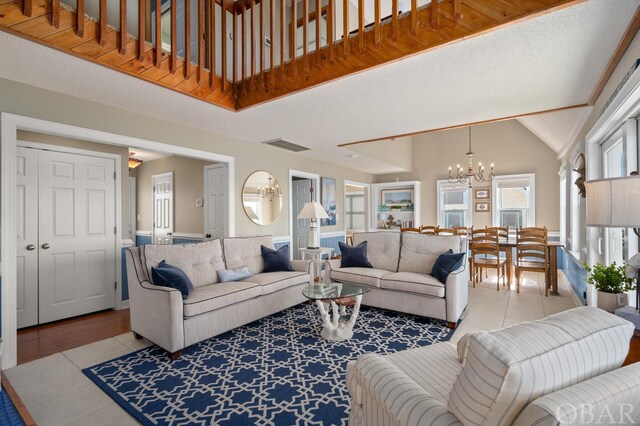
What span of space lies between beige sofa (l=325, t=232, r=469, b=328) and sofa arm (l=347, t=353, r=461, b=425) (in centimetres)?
215

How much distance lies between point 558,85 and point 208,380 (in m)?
3.89

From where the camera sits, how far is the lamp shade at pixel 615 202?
1337mm

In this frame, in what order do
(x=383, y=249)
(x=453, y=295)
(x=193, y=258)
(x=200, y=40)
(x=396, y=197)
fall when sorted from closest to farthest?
(x=200, y=40)
(x=453, y=295)
(x=193, y=258)
(x=383, y=249)
(x=396, y=197)

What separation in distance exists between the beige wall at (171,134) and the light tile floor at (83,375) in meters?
2.18

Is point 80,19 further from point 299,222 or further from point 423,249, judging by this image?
point 299,222

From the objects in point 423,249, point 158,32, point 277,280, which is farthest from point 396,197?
point 158,32

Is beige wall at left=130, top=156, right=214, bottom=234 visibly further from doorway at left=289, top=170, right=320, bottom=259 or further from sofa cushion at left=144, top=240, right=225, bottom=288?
sofa cushion at left=144, top=240, right=225, bottom=288

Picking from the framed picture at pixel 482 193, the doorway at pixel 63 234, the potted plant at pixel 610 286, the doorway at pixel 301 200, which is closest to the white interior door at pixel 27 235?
the doorway at pixel 63 234

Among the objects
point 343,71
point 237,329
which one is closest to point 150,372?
point 237,329

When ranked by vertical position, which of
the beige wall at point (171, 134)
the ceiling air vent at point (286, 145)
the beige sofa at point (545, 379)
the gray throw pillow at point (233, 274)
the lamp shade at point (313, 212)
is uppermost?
the ceiling air vent at point (286, 145)

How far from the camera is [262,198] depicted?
17.1 ft

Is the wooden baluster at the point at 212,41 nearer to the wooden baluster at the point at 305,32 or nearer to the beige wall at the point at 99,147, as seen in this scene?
the wooden baluster at the point at 305,32

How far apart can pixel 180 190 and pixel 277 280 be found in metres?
3.28

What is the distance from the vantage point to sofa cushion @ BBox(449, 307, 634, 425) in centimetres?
83
